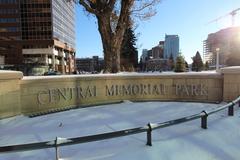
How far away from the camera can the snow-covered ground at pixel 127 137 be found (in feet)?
14.0

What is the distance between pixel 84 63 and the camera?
547ft

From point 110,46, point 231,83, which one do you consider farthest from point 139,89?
point 231,83

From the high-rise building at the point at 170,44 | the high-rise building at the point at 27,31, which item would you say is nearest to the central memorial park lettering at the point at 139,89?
the high-rise building at the point at 27,31

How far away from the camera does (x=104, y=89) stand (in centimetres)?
950

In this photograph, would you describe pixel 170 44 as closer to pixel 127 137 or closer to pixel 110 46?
pixel 110 46

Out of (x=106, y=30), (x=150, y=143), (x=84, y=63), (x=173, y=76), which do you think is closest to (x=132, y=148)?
(x=150, y=143)

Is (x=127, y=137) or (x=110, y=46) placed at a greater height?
(x=110, y=46)

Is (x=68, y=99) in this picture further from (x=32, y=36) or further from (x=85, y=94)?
(x=32, y=36)

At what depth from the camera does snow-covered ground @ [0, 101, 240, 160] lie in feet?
14.0

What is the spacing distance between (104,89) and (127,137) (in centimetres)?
445

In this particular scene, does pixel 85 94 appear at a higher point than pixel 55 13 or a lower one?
lower

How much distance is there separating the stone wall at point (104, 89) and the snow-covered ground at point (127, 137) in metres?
0.57

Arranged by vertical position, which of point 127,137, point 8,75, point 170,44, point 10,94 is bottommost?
point 127,137

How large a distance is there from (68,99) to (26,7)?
277 ft
